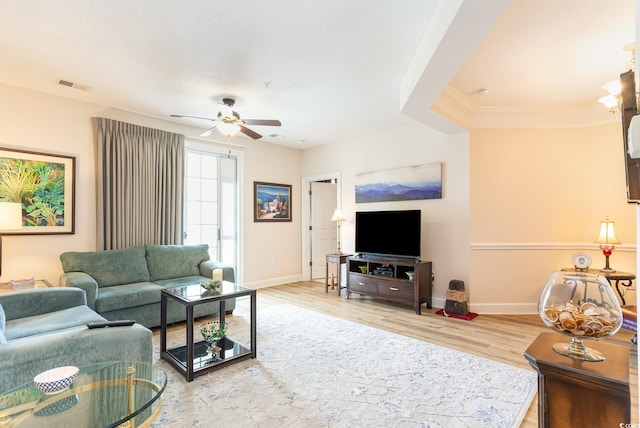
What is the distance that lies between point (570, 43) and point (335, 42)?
1.97m

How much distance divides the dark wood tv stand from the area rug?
1.09 m

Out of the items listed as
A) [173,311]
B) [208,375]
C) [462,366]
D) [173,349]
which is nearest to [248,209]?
[173,311]

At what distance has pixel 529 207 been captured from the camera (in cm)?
420

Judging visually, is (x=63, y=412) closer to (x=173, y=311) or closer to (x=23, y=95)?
(x=173, y=311)

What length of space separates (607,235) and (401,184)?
255 cm

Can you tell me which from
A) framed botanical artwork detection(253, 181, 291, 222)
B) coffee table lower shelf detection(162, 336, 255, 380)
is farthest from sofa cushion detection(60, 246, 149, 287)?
framed botanical artwork detection(253, 181, 291, 222)

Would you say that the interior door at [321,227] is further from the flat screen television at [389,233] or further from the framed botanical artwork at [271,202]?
the flat screen television at [389,233]

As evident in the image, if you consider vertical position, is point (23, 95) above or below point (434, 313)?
above

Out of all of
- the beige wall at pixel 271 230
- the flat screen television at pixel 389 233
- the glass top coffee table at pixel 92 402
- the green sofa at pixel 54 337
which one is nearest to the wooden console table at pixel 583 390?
the glass top coffee table at pixel 92 402

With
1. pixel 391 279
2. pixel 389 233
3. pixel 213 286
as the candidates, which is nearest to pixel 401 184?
pixel 389 233

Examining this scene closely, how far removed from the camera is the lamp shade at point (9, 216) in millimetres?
2854

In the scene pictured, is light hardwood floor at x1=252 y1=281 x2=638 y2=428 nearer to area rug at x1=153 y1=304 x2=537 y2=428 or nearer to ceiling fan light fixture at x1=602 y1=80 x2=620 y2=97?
area rug at x1=153 y1=304 x2=537 y2=428

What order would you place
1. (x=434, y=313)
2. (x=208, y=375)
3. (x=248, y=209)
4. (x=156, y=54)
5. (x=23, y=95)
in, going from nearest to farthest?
(x=208, y=375), (x=156, y=54), (x=23, y=95), (x=434, y=313), (x=248, y=209)

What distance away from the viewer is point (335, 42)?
2.61 metres
